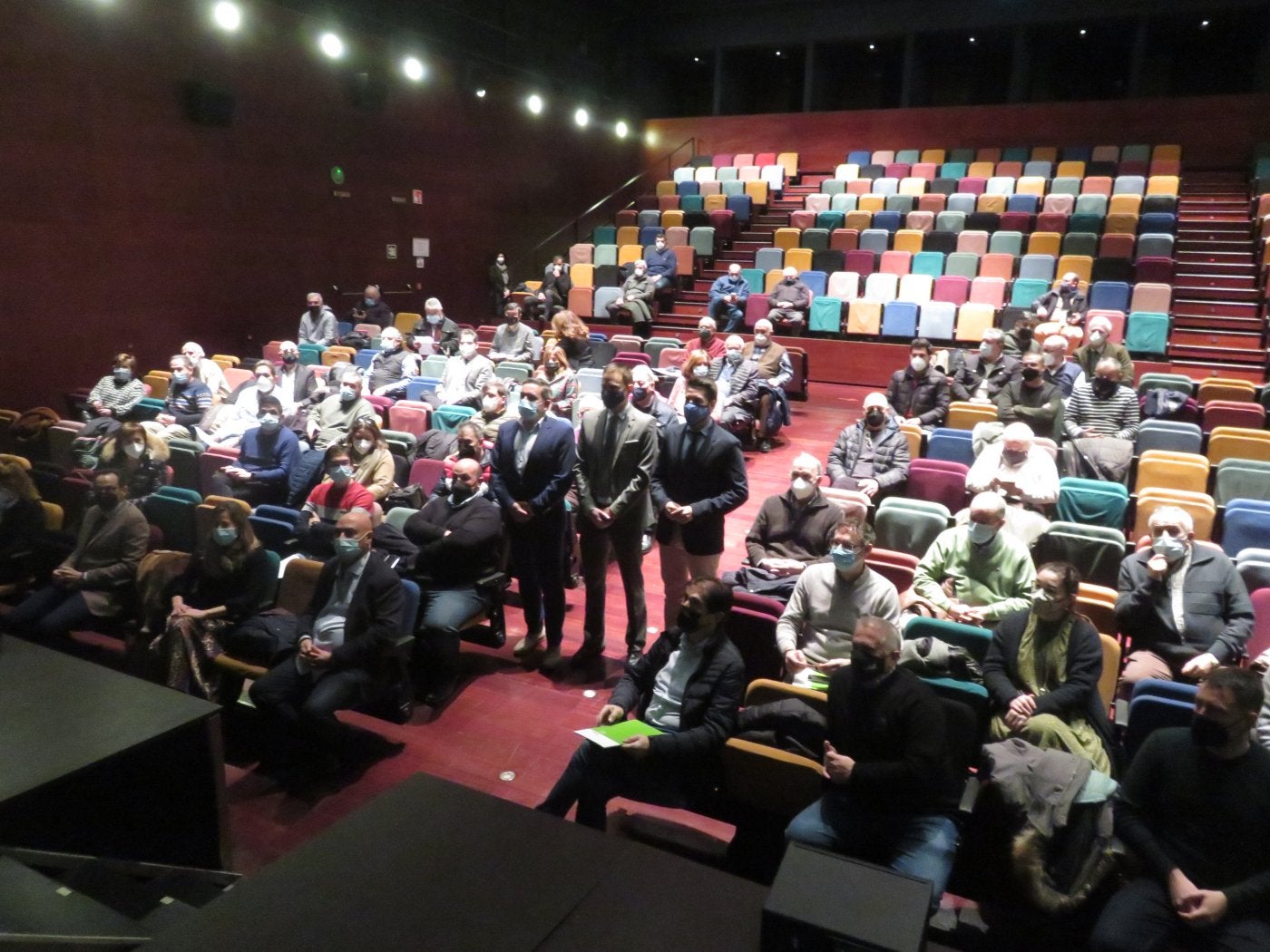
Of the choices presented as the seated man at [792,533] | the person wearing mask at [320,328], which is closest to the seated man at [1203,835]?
the seated man at [792,533]

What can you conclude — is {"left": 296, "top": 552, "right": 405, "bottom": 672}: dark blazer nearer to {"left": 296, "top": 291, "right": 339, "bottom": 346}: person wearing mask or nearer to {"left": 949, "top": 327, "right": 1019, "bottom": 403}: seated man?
{"left": 949, "top": 327, "right": 1019, "bottom": 403}: seated man

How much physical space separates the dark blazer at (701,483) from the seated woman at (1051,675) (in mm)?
1178

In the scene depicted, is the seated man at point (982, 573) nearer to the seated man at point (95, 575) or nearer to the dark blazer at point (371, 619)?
the dark blazer at point (371, 619)

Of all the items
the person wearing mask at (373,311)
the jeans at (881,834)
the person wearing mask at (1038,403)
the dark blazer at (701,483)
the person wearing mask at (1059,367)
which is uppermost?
the person wearing mask at (373,311)

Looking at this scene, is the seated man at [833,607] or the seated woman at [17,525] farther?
the seated woman at [17,525]

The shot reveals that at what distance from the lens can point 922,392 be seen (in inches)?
223

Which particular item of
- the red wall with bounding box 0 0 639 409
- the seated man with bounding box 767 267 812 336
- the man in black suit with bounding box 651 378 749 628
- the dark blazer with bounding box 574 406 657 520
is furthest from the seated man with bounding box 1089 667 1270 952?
the red wall with bounding box 0 0 639 409

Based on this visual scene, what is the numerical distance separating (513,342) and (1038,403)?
4480 mm

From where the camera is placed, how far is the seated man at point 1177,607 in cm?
304

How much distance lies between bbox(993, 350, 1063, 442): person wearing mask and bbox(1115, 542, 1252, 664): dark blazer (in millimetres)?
2030

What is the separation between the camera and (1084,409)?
16.8 feet

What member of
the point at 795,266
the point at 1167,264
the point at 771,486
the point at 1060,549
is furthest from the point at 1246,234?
the point at 1060,549

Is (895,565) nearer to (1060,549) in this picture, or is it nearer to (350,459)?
(1060,549)

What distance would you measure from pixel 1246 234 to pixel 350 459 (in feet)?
31.4
